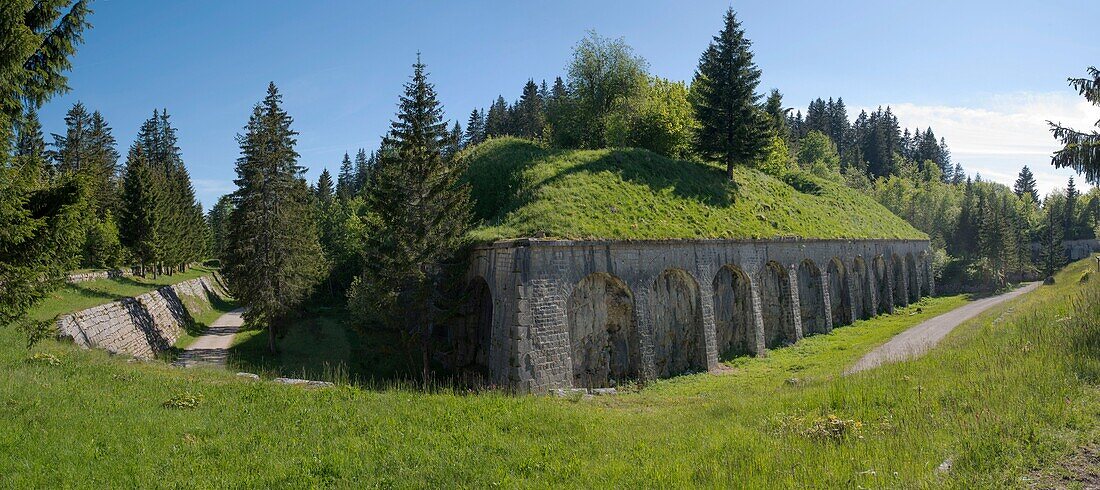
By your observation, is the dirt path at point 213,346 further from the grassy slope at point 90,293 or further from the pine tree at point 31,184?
the pine tree at point 31,184

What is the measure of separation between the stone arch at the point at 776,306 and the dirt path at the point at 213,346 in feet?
84.5

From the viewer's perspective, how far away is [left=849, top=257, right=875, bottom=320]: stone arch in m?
35.5

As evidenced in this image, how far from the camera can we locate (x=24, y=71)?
31.1ft

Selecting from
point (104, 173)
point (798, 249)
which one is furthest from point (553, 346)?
point (104, 173)

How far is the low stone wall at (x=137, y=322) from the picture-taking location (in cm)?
2009

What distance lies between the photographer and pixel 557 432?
370 inches

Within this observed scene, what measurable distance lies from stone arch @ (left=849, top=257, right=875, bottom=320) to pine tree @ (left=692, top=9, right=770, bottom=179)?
10671 mm

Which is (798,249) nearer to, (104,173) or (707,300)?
(707,300)

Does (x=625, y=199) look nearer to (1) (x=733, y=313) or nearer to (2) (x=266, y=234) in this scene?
(1) (x=733, y=313)

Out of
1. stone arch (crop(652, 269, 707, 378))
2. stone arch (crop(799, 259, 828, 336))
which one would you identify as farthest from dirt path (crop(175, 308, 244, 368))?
stone arch (crop(799, 259, 828, 336))

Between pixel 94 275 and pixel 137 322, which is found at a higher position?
pixel 94 275

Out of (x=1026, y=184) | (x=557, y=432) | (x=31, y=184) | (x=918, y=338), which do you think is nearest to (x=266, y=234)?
(x=31, y=184)

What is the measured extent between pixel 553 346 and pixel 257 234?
1887 centimetres

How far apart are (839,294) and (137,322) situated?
39688 mm
